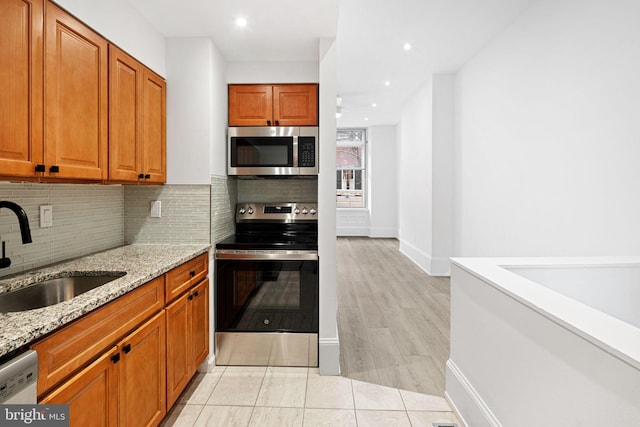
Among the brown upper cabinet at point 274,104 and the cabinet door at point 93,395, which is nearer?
the cabinet door at point 93,395

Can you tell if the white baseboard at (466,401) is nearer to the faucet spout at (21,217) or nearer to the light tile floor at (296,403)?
the light tile floor at (296,403)

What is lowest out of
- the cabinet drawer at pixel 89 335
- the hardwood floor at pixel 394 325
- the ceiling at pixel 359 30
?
the hardwood floor at pixel 394 325

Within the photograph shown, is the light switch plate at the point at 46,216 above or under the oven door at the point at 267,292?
above

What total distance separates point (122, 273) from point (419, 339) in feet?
8.13

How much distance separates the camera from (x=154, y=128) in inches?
92.7

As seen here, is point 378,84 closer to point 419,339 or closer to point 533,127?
point 533,127

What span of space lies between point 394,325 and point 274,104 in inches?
93.6

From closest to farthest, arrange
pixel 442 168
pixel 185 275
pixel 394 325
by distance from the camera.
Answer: pixel 185 275 → pixel 394 325 → pixel 442 168

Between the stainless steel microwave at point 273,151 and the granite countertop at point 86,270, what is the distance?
78 centimetres

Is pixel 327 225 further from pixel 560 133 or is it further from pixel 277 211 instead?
pixel 560 133

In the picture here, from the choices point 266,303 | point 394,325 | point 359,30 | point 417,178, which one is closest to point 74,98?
point 266,303

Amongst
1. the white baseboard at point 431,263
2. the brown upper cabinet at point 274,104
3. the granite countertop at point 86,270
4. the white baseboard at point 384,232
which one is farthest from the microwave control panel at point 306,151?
the white baseboard at point 384,232

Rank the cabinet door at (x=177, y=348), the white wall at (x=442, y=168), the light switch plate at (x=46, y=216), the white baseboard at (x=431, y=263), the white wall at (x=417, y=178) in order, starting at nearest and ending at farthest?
1. the light switch plate at (x=46, y=216)
2. the cabinet door at (x=177, y=348)
3. the white wall at (x=442, y=168)
4. the white baseboard at (x=431, y=263)
5. the white wall at (x=417, y=178)

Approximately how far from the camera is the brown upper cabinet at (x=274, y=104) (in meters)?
2.81
